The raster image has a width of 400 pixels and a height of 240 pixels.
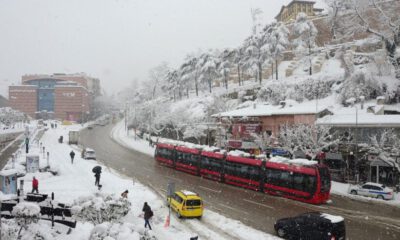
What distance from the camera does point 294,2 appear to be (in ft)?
324

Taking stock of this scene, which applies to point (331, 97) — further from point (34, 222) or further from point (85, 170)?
point (34, 222)

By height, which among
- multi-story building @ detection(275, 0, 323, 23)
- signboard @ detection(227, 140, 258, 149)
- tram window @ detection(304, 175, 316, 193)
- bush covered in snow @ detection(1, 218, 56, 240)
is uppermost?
multi-story building @ detection(275, 0, 323, 23)

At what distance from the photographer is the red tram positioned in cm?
2752

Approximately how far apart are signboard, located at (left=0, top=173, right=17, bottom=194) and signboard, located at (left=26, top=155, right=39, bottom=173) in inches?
371

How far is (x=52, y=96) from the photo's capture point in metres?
163

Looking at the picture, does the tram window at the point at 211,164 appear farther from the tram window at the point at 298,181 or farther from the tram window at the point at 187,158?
the tram window at the point at 298,181

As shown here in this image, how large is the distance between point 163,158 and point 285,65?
49.6 metres

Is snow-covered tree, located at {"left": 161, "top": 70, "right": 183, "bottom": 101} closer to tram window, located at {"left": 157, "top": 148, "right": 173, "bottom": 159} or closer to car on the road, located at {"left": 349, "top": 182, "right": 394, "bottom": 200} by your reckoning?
tram window, located at {"left": 157, "top": 148, "right": 173, "bottom": 159}

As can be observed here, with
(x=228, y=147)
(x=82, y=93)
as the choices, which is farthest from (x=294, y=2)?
(x=82, y=93)

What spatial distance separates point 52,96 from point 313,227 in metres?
161

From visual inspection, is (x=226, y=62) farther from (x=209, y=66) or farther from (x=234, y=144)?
(x=234, y=144)

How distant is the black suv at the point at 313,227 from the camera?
17.9m

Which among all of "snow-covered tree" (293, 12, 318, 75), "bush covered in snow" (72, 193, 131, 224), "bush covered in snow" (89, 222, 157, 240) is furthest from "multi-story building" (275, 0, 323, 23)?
A: "bush covered in snow" (89, 222, 157, 240)

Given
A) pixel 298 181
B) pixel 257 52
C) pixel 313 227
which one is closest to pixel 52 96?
pixel 257 52
